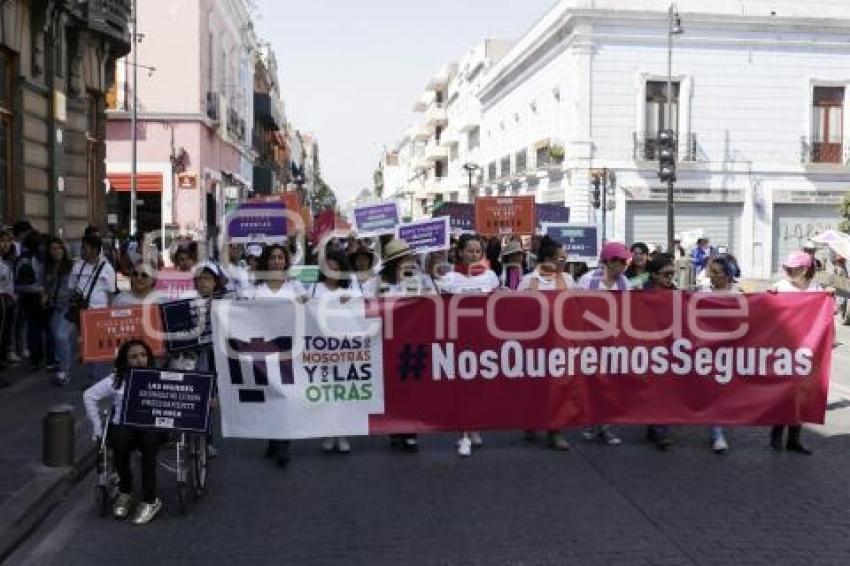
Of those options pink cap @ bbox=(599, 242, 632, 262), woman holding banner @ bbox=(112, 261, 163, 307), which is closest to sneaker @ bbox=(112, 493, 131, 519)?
woman holding banner @ bbox=(112, 261, 163, 307)

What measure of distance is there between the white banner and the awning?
96.1ft

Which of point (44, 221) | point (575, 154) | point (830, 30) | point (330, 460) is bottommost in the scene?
point (330, 460)

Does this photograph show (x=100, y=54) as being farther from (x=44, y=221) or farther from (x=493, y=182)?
(x=493, y=182)

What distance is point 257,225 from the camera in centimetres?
1642

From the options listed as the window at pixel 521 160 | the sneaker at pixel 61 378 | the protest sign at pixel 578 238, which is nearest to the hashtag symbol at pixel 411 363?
the sneaker at pixel 61 378

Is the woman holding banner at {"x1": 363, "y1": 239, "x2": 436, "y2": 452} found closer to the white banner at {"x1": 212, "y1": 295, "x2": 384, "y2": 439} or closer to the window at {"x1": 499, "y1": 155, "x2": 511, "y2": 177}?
the white banner at {"x1": 212, "y1": 295, "x2": 384, "y2": 439}

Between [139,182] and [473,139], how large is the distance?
3349 centimetres

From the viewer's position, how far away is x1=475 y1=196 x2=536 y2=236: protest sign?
2067 centimetres

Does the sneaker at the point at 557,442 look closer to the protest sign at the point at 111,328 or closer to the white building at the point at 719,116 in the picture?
the protest sign at the point at 111,328

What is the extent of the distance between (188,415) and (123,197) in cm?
3159

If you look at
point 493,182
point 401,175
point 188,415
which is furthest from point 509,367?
point 401,175

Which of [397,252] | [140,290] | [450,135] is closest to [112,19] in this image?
[140,290]

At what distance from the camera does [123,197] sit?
37.0m

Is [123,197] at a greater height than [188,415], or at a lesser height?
greater
